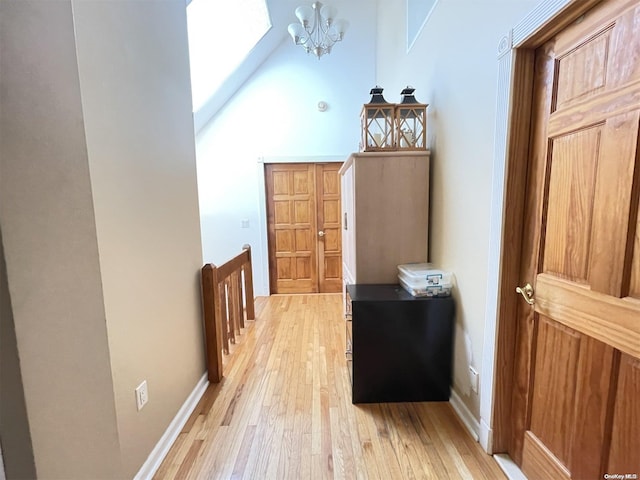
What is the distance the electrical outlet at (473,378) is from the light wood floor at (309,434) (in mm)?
264

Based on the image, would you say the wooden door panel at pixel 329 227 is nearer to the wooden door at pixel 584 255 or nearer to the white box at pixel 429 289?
the white box at pixel 429 289

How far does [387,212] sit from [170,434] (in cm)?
189

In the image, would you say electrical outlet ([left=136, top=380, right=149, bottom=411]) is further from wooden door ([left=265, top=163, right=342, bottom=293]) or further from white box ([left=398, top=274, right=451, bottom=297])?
wooden door ([left=265, top=163, right=342, bottom=293])

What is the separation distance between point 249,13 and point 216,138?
1.57 m

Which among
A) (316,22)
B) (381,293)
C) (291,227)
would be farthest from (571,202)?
(291,227)

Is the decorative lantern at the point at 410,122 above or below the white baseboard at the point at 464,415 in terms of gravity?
above

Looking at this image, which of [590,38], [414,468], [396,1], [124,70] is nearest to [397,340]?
[414,468]

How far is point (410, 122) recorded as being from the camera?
7.68ft

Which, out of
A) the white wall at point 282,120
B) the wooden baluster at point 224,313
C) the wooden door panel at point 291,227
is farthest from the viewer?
the wooden door panel at point 291,227

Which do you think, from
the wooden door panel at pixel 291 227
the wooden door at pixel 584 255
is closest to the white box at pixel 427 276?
the wooden door at pixel 584 255

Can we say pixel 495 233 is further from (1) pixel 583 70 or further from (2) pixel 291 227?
(2) pixel 291 227

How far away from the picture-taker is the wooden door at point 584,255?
3.02ft

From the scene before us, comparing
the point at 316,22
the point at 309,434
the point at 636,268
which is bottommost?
the point at 309,434

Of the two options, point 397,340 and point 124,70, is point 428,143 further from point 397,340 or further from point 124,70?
point 124,70
